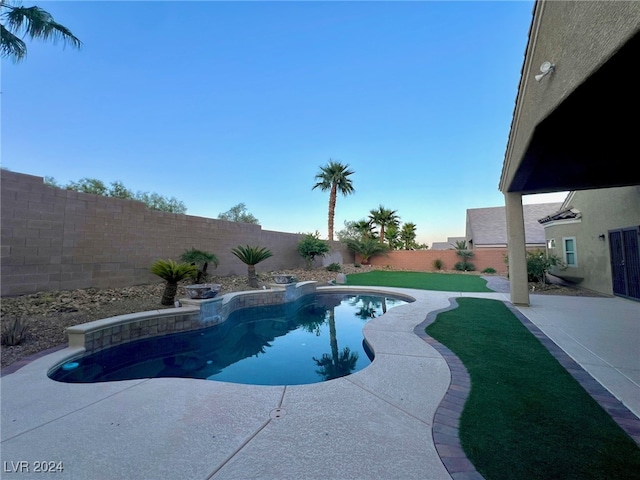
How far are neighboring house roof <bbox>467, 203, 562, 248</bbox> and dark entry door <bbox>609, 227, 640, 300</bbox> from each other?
1543 cm

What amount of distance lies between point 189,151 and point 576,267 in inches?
746

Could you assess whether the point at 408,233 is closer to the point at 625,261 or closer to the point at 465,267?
the point at 465,267

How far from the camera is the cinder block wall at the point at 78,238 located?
596 cm

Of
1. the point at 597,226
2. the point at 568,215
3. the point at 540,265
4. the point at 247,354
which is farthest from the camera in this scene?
the point at 568,215

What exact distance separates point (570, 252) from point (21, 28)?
2020 centimetres

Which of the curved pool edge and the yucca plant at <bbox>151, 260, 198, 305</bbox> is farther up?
the yucca plant at <bbox>151, 260, 198, 305</bbox>

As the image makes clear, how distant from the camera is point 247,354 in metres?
5.12

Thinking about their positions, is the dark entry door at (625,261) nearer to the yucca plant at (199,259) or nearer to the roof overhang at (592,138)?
the roof overhang at (592,138)

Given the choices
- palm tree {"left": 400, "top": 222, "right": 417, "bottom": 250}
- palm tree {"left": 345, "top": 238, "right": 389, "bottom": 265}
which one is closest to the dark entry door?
palm tree {"left": 345, "top": 238, "right": 389, "bottom": 265}

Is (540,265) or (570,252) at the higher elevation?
(570,252)

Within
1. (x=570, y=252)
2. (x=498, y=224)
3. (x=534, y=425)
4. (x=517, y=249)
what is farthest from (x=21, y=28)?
(x=498, y=224)

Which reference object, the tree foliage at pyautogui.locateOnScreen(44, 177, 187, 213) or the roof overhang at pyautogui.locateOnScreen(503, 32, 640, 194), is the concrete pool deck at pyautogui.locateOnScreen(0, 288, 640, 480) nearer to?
the roof overhang at pyautogui.locateOnScreen(503, 32, 640, 194)

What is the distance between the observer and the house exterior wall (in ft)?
26.6

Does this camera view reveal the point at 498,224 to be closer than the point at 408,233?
Yes
